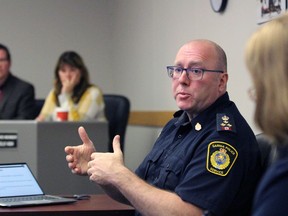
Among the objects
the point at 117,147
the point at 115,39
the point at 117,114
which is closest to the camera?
the point at 117,147

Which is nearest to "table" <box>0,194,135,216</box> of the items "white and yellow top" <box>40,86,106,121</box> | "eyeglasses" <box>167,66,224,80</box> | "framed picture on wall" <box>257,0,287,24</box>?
"eyeglasses" <box>167,66,224,80</box>

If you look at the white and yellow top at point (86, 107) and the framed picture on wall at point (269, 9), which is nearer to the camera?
the framed picture on wall at point (269, 9)

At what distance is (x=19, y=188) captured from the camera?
236cm

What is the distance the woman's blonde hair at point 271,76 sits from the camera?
1.25m

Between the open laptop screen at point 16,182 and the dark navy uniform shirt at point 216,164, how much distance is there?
17.5 inches

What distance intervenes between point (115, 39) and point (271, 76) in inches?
232

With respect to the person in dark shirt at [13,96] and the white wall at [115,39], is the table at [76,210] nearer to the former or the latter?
the white wall at [115,39]

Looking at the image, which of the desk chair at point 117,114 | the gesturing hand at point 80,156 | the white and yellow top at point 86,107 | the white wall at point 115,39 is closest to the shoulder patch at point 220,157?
the gesturing hand at point 80,156

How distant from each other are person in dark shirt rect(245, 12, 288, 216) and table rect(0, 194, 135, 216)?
0.96m

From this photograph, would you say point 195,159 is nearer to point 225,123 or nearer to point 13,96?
point 225,123

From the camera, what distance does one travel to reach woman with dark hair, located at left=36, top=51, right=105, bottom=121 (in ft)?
16.7

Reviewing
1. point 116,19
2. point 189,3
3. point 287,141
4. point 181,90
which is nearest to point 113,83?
point 116,19

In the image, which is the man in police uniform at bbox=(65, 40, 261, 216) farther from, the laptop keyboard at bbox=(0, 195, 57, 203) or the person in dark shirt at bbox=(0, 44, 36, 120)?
the person in dark shirt at bbox=(0, 44, 36, 120)

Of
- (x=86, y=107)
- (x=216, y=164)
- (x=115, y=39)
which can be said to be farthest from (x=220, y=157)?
(x=115, y=39)
